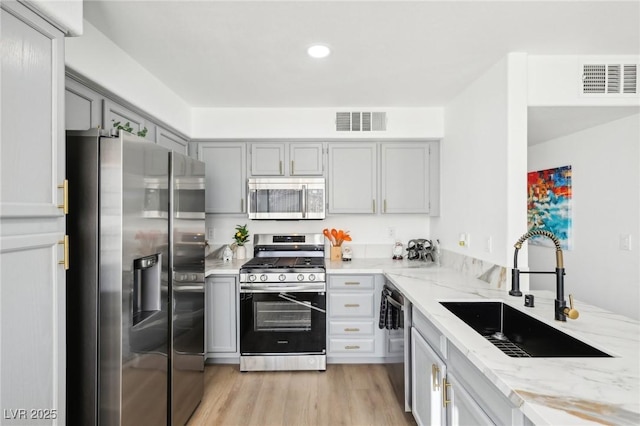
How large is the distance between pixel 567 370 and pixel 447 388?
59 cm

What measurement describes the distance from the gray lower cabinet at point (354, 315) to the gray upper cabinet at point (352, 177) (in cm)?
74

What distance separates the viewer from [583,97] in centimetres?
217

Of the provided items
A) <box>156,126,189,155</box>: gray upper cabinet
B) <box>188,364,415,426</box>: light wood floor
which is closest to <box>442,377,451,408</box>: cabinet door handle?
<box>188,364,415,426</box>: light wood floor

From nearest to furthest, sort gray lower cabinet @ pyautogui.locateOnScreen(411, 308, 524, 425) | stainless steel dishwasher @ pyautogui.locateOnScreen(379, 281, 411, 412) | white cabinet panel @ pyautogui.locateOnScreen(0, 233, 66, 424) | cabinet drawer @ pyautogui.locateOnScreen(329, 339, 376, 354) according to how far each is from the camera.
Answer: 1. white cabinet panel @ pyautogui.locateOnScreen(0, 233, 66, 424)
2. gray lower cabinet @ pyautogui.locateOnScreen(411, 308, 524, 425)
3. stainless steel dishwasher @ pyautogui.locateOnScreen(379, 281, 411, 412)
4. cabinet drawer @ pyautogui.locateOnScreen(329, 339, 376, 354)

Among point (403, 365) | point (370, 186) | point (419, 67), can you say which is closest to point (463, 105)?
point (419, 67)

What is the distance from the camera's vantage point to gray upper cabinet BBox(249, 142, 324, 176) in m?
3.35

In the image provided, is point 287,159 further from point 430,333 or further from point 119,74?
point 430,333

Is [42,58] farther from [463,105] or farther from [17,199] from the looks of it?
[463,105]

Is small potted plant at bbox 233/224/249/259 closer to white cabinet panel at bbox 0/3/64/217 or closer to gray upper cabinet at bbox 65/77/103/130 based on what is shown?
gray upper cabinet at bbox 65/77/103/130

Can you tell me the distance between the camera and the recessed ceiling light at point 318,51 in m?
2.02

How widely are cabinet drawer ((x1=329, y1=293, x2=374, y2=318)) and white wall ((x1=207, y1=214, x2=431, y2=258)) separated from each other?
0.68 meters

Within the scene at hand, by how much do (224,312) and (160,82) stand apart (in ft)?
6.51

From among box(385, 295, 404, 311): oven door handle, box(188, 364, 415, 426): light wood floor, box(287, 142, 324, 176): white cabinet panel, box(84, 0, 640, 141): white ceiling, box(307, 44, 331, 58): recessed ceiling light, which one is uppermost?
box(84, 0, 640, 141): white ceiling

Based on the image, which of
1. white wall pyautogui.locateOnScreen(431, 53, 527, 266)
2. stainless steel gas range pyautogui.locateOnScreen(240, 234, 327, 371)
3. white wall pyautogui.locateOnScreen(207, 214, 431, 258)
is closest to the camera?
white wall pyautogui.locateOnScreen(431, 53, 527, 266)
